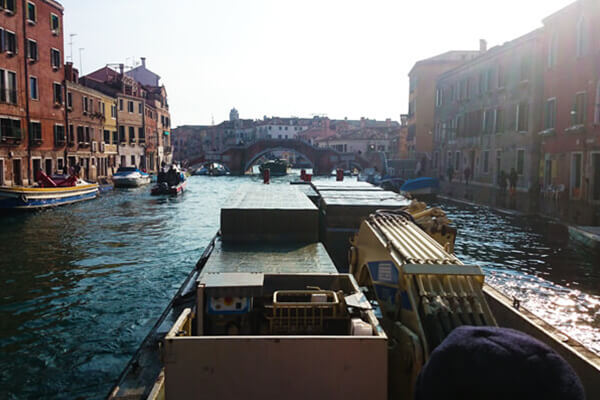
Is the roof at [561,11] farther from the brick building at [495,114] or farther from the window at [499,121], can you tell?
the window at [499,121]

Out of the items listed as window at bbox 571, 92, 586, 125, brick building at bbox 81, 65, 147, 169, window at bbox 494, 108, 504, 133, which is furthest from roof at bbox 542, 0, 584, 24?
brick building at bbox 81, 65, 147, 169

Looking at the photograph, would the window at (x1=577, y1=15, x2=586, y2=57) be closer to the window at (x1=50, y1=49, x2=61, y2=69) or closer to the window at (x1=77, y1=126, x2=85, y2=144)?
the window at (x1=50, y1=49, x2=61, y2=69)

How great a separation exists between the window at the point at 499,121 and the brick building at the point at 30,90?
2592 cm

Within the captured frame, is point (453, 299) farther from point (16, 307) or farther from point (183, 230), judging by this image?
point (183, 230)

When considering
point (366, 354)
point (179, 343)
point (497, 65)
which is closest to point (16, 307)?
point (179, 343)

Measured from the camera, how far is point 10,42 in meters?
25.3

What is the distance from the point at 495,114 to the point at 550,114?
589 cm

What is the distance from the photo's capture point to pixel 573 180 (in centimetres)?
2211

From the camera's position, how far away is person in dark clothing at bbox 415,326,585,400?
159 cm

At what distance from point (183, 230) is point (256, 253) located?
11159 mm

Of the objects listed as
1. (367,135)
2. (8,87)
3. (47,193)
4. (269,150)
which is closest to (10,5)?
(8,87)

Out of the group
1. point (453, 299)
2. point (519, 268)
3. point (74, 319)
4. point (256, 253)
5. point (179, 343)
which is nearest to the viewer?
point (179, 343)

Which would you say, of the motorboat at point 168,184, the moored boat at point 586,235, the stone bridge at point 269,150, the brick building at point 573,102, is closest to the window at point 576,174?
the brick building at point 573,102

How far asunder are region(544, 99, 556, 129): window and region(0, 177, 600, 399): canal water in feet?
22.0
